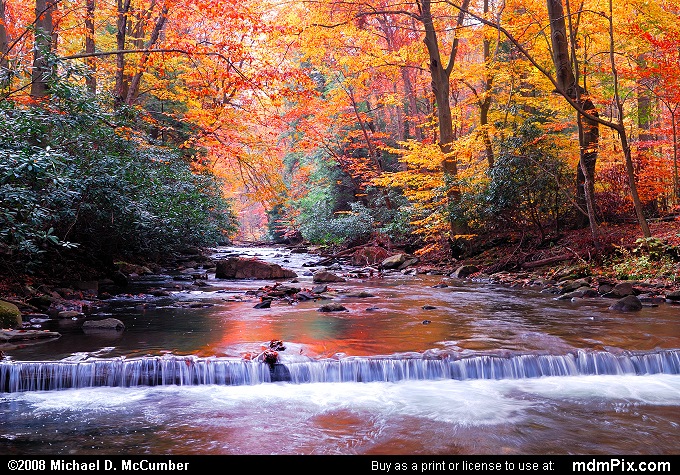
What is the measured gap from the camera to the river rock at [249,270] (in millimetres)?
16703

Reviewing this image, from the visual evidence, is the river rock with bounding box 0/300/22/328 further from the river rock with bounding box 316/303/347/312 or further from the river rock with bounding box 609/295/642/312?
the river rock with bounding box 609/295/642/312

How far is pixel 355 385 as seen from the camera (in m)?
6.37

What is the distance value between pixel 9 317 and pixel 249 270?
353 inches

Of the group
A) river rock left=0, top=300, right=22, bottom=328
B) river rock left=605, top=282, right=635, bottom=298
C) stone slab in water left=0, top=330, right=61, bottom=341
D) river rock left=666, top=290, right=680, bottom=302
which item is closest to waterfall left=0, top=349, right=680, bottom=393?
stone slab in water left=0, top=330, right=61, bottom=341

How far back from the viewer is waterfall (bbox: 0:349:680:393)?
625 cm

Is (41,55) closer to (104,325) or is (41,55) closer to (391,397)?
(104,325)

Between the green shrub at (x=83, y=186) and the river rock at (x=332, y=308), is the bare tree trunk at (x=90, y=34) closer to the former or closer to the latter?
the green shrub at (x=83, y=186)

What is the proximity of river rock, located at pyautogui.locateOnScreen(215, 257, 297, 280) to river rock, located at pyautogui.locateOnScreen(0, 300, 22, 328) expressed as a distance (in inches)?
337

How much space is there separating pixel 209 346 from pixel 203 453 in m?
2.96

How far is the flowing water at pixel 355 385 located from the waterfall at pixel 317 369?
16 millimetres

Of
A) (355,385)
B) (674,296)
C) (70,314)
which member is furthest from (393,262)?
(355,385)

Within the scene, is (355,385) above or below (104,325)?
below

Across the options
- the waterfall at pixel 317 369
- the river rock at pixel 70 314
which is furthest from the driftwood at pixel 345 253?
the waterfall at pixel 317 369
